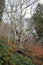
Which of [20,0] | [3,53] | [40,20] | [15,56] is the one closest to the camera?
[3,53]

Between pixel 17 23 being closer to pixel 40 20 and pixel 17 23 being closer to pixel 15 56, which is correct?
pixel 40 20

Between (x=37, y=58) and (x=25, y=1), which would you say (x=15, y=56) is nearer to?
(x=37, y=58)

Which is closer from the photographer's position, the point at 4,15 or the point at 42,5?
the point at 4,15

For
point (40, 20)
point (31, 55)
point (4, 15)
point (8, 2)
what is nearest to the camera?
point (31, 55)

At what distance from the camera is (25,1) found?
1953cm

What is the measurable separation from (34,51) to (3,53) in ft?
13.6

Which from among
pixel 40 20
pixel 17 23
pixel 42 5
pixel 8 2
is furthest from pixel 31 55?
pixel 42 5

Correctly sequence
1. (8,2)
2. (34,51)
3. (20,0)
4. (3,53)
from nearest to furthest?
(3,53) → (34,51) → (20,0) → (8,2)

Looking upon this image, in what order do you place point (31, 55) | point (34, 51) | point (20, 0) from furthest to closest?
point (20, 0) < point (34, 51) < point (31, 55)

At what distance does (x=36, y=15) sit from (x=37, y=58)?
12.7 metres

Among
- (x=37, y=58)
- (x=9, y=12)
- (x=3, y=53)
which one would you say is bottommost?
(x=37, y=58)

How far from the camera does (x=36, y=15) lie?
83.9ft

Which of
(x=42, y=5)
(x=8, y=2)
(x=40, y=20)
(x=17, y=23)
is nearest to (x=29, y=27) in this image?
(x=17, y=23)

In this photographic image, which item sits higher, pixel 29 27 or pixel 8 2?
pixel 8 2
